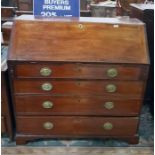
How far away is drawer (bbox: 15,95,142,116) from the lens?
1939 millimetres

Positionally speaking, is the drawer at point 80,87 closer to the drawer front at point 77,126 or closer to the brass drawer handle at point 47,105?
the brass drawer handle at point 47,105

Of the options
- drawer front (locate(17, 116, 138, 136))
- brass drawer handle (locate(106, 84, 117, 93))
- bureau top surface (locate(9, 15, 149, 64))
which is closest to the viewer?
bureau top surface (locate(9, 15, 149, 64))

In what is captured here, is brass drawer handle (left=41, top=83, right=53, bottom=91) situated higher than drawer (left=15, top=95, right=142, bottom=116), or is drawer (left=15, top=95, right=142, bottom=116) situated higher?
brass drawer handle (left=41, top=83, right=53, bottom=91)

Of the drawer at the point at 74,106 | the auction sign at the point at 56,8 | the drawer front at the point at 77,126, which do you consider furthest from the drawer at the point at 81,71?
the auction sign at the point at 56,8

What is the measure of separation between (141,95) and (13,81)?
976 millimetres

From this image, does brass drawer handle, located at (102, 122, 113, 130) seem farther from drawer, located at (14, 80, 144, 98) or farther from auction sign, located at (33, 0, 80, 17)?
auction sign, located at (33, 0, 80, 17)

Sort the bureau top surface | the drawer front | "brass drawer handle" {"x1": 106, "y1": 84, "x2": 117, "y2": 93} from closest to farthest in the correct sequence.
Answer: the bureau top surface
"brass drawer handle" {"x1": 106, "y1": 84, "x2": 117, "y2": 93}
the drawer front

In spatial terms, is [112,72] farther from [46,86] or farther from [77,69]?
[46,86]

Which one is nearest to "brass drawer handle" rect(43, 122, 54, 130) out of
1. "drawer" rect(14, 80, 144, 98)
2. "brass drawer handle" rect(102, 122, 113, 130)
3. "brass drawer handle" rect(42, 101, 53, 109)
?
"brass drawer handle" rect(42, 101, 53, 109)

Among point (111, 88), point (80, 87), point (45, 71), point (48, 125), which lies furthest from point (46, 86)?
point (111, 88)

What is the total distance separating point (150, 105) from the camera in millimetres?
2568

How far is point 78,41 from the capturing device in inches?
71.0

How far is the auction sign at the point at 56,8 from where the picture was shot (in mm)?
2047

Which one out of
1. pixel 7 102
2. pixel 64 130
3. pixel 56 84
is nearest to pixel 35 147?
pixel 64 130
